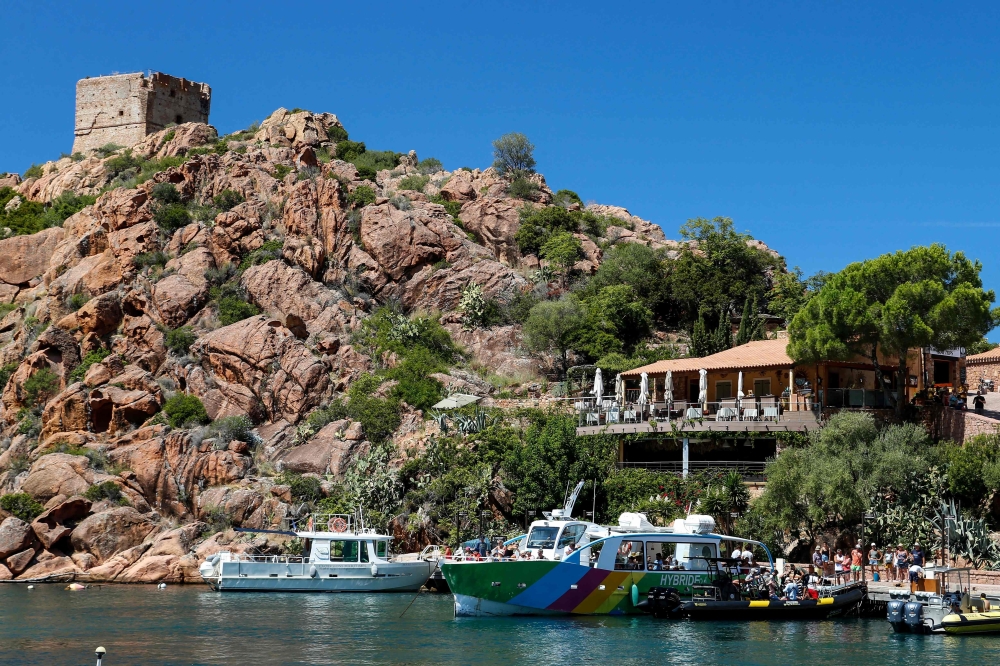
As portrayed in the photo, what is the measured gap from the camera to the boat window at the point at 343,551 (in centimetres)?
4844

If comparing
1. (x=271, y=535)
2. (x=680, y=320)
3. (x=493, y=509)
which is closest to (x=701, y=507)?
(x=493, y=509)

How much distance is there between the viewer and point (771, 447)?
4938 cm

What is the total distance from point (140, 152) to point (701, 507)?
60.2 m

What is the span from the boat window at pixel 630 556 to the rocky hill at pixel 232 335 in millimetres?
15728

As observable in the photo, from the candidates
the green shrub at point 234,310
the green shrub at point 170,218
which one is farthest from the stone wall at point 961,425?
the green shrub at point 170,218

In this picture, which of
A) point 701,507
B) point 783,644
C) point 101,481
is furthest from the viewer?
point 101,481

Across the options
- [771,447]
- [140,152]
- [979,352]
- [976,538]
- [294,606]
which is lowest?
[294,606]

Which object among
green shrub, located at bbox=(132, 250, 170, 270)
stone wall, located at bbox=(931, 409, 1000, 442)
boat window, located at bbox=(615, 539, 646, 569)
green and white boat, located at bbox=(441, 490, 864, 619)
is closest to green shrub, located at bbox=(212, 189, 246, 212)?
green shrub, located at bbox=(132, 250, 170, 270)

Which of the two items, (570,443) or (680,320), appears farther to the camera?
(680,320)

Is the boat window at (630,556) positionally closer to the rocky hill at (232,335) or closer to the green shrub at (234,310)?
the rocky hill at (232,335)

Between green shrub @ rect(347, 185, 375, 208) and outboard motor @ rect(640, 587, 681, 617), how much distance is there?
1730 inches

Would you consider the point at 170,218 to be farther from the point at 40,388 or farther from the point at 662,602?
the point at 662,602

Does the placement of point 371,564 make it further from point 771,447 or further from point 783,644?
point 783,644

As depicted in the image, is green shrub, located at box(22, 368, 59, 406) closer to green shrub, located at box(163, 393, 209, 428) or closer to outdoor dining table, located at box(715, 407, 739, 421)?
green shrub, located at box(163, 393, 209, 428)
